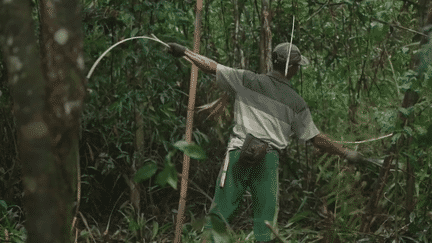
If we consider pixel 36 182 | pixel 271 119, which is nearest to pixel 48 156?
pixel 36 182

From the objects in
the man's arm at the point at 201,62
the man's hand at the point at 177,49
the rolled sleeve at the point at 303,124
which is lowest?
the rolled sleeve at the point at 303,124

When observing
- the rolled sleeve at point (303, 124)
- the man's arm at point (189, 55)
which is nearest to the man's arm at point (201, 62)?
the man's arm at point (189, 55)

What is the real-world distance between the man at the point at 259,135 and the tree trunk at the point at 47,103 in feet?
5.97

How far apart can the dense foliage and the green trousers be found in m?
0.32

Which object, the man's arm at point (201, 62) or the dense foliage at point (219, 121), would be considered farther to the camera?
the dense foliage at point (219, 121)

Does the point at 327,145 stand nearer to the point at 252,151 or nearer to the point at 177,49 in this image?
the point at 252,151

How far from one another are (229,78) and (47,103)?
6.28ft

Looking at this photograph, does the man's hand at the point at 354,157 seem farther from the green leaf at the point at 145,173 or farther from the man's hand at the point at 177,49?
the green leaf at the point at 145,173

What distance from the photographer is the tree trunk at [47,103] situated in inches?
38.0

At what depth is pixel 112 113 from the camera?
3797 millimetres

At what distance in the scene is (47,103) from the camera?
104 centimetres

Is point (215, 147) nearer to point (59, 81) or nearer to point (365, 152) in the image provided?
point (365, 152)

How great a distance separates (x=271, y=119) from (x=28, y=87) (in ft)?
7.03

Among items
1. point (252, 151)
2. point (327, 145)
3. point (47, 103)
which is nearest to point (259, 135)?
point (252, 151)
